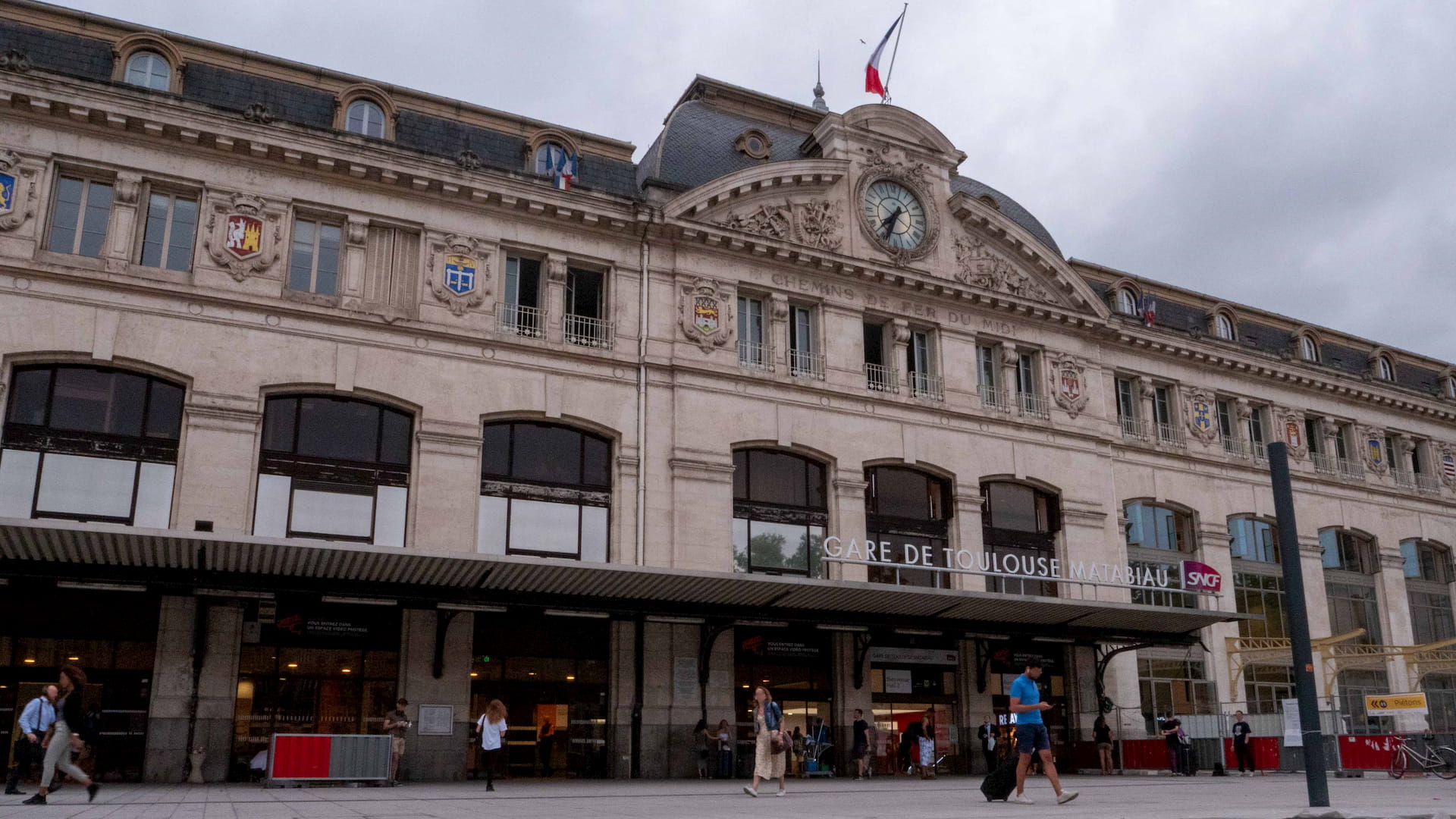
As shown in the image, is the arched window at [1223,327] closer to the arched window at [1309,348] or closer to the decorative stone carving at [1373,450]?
the arched window at [1309,348]

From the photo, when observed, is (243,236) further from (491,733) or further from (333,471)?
(491,733)

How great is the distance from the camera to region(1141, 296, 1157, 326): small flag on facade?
3762cm

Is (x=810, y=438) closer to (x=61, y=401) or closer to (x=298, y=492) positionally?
(x=298, y=492)

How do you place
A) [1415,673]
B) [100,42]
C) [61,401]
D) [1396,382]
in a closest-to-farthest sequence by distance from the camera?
[61,401] → [100,42] → [1415,673] → [1396,382]

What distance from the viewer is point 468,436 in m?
25.9

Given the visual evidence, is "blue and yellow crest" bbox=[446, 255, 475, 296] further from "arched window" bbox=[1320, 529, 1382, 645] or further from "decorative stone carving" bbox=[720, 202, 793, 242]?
"arched window" bbox=[1320, 529, 1382, 645]

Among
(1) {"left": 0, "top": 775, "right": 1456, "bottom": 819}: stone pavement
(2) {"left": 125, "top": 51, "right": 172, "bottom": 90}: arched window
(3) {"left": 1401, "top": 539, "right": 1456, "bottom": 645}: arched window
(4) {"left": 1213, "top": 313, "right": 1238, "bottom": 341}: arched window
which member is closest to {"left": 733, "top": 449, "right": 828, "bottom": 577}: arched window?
(1) {"left": 0, "top": 775, "right": 1456, "bottom": 819}: stone pavement

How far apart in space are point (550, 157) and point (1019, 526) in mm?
15918

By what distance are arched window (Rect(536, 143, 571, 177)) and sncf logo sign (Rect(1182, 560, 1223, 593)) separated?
20.6m

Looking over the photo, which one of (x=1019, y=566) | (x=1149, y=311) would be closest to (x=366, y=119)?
(x=1019, y=566)

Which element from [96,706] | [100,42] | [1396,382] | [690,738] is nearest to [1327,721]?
[1396,382]

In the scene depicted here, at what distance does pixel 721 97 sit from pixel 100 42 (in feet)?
53.7

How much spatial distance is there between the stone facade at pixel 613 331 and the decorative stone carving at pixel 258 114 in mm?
222

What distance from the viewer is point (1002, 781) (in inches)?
598
